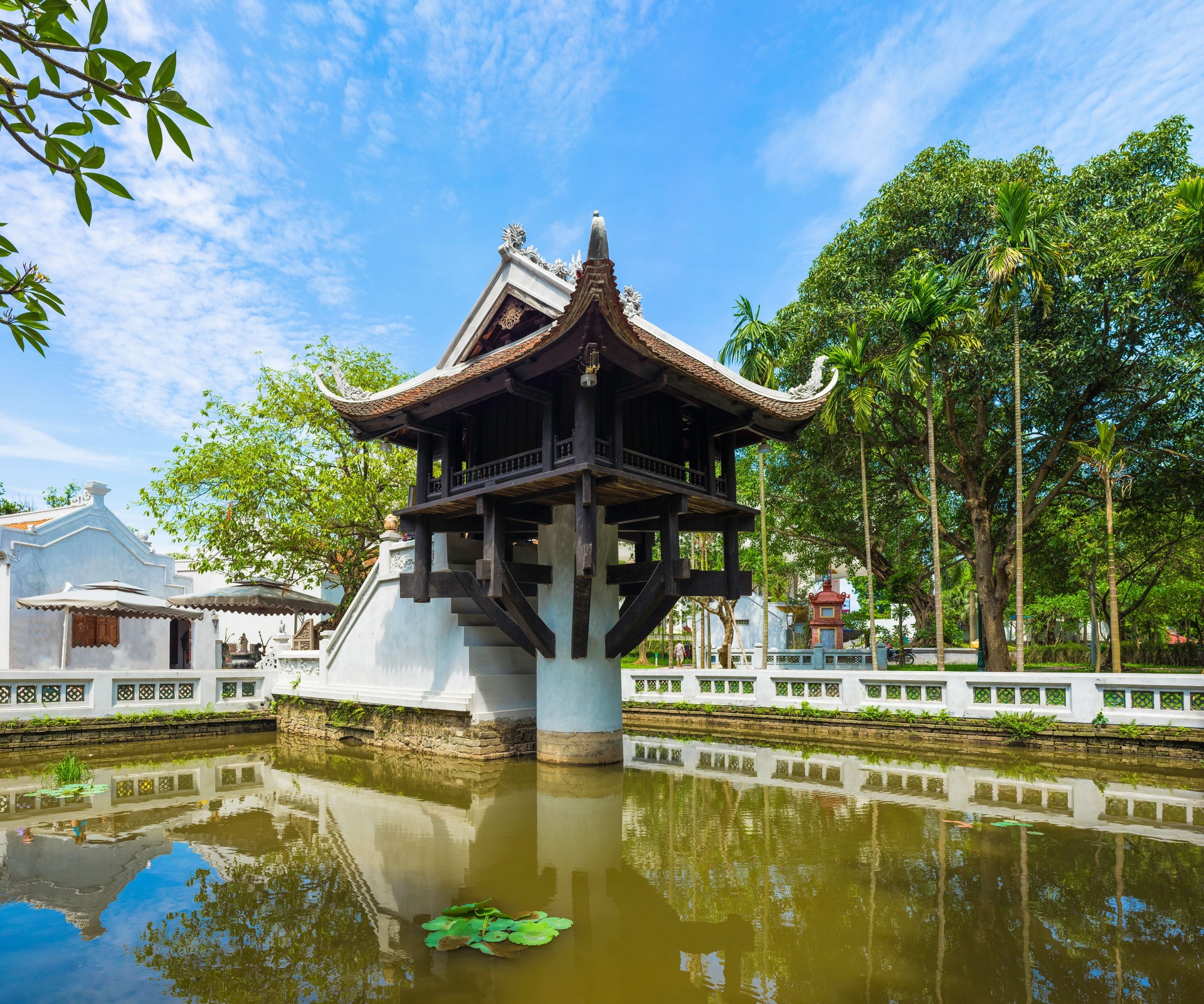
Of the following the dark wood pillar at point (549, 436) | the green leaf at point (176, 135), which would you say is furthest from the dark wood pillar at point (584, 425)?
the green leaf at point (176, 135)

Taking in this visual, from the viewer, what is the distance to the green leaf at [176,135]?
1979mm

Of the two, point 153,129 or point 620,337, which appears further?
point 620,337

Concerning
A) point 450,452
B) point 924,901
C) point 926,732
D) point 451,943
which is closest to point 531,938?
point 451,943

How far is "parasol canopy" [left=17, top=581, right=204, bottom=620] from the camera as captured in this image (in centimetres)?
1526

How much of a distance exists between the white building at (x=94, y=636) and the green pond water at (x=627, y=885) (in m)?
3.64

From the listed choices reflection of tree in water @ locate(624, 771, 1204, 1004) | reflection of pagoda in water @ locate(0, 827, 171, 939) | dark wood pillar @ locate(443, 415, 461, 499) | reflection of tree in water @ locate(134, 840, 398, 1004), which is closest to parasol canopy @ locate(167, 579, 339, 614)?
dark wood pillar @ locate(443, 415, 461, 499)

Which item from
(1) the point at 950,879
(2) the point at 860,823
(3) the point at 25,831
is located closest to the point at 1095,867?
(1) the point at 950,879

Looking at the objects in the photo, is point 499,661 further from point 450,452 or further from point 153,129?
point 153,129

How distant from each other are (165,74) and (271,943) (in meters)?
4.71

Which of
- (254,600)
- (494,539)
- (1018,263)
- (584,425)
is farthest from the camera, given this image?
(254,600)

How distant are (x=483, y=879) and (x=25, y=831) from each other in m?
4.92

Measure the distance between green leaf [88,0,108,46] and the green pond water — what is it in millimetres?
4258

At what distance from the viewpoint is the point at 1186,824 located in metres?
7.34

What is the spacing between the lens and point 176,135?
200 centimetres
